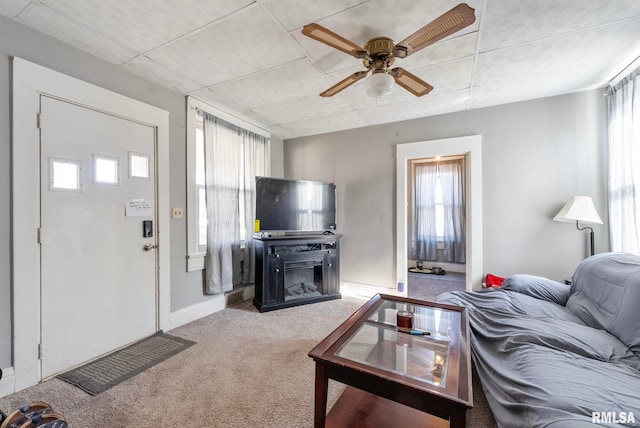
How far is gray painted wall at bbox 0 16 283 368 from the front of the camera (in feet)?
5.56

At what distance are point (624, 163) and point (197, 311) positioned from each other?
4.46 metres

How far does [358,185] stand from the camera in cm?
394

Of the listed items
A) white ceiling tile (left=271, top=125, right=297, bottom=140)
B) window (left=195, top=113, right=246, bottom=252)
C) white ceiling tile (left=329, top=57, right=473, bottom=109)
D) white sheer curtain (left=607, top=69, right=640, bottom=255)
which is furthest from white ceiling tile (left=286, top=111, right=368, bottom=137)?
white sheer curtain (left=607, top=69, right=640, bottom=255)

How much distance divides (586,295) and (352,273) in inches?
101

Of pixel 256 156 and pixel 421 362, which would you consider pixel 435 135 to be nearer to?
pixel 256 156

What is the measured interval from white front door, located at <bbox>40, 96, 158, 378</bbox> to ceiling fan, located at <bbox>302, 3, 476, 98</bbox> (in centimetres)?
193

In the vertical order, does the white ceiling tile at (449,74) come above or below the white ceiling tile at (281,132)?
below

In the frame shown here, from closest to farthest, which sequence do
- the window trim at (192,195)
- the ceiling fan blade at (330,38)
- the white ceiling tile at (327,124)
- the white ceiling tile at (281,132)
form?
1. the ceiling fan blade at (330,38)
2. the window trim at (192,195)
3. the white ceiling tile at (327,124)
4. the white ceiling tile at (281,132)

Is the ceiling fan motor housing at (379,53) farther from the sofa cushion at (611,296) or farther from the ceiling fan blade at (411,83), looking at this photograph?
the sofa cushion at (611,296)

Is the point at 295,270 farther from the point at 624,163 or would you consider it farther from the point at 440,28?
the point at 624,163

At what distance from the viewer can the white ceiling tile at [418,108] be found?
2916mm

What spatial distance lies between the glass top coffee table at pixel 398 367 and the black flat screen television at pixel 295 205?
189 cm

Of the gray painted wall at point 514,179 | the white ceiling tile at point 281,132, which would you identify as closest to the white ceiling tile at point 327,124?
the white ceiling tile at point 281,132

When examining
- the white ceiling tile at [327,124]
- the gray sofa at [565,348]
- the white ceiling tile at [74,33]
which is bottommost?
the gray sofa at [565,348]
